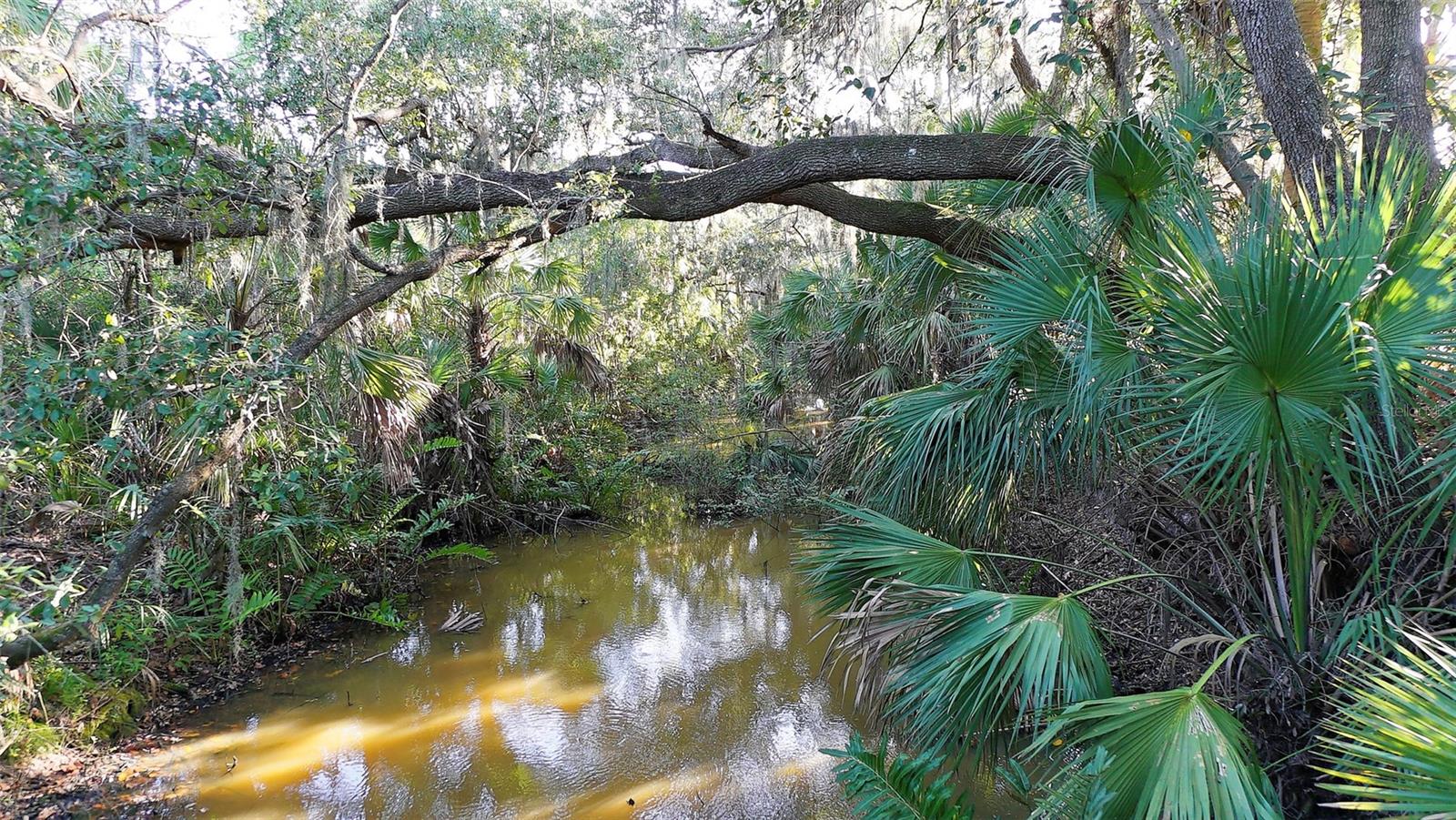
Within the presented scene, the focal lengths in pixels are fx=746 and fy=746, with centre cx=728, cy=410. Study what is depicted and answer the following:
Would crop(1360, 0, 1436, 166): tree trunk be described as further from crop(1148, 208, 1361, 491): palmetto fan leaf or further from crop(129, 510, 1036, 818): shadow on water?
crop(129, 510, 1036, 818): shadow on water

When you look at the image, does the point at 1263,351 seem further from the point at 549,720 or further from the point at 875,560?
the point at 549,720

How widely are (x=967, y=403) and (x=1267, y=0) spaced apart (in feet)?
8.19

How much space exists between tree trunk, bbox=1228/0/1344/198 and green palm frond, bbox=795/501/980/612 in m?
2.54

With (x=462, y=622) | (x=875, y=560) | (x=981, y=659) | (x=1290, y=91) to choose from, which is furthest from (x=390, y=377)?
(x=1290, y=91)

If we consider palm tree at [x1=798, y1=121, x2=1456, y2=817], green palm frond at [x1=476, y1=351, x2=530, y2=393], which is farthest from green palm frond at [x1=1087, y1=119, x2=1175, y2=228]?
green palm frond at [x1=476, y1=351, x2=530, y2=393]

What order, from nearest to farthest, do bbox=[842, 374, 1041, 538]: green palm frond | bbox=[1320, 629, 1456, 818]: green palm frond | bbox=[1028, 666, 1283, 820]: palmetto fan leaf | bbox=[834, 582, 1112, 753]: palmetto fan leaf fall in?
bbox=[1320, 629, 1456, 818]: green palm frond
bbox=[1028, 666, 1283, 820]: palmetto fan leaf
bbox=[834, 582, 1112, 753]: palmetto fan leaf
bbox=[842, 374, 1041, 538]: green palm frond

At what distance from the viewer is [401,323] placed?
766cm

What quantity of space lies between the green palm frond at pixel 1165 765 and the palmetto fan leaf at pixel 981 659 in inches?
6.9

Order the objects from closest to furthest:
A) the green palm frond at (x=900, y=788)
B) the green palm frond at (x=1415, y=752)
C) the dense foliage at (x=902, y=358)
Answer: the green palm frond at (x=1415, y=752) < the dense foliage at (x=902, y=358) < the green palm frond at (x=900, y=788)

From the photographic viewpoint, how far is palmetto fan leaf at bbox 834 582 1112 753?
7.97ft

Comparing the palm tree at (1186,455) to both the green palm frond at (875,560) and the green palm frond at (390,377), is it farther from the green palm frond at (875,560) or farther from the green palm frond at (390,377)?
the green palm frond at (390,377)

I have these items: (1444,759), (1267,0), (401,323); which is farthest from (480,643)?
(1267,0)

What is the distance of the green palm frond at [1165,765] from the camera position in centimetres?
189

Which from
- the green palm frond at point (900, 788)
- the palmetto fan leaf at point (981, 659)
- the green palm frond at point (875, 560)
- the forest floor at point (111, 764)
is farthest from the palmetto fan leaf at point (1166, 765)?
the forest floor at point (111, 764)
